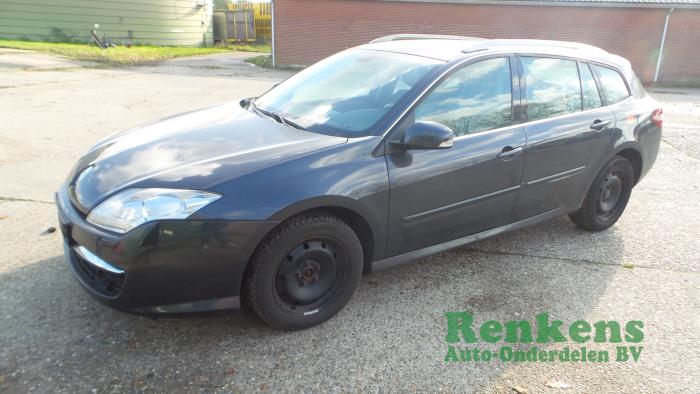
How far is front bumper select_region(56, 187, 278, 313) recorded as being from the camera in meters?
2.38

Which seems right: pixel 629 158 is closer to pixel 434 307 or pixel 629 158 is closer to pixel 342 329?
pixel 434 307

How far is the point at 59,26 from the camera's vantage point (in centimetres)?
2220

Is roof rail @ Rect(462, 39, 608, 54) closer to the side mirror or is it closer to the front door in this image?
the front door

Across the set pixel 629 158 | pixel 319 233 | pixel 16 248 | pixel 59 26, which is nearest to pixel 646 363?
pixel 319 233

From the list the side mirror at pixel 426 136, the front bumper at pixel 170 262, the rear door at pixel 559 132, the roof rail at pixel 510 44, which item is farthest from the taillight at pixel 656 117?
the front bumper at pixel 170 262

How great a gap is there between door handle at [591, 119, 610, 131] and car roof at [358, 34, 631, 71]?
55 cm

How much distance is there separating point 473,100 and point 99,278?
99.0 inches

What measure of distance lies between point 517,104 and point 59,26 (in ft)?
79.9

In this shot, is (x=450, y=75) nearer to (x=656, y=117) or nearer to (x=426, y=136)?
(x=426, y=136)

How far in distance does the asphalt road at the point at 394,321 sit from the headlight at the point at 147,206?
0.53 metres

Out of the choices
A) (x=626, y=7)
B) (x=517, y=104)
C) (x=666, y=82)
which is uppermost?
(x=626, y=7)

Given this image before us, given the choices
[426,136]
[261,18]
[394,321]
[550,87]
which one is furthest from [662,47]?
[261,18]

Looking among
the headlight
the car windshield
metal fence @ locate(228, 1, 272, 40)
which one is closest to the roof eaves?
metal fence @ locate(228, 1, 272, 40)

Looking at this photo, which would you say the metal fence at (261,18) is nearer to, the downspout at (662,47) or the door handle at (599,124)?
the downspout at (662,47)
